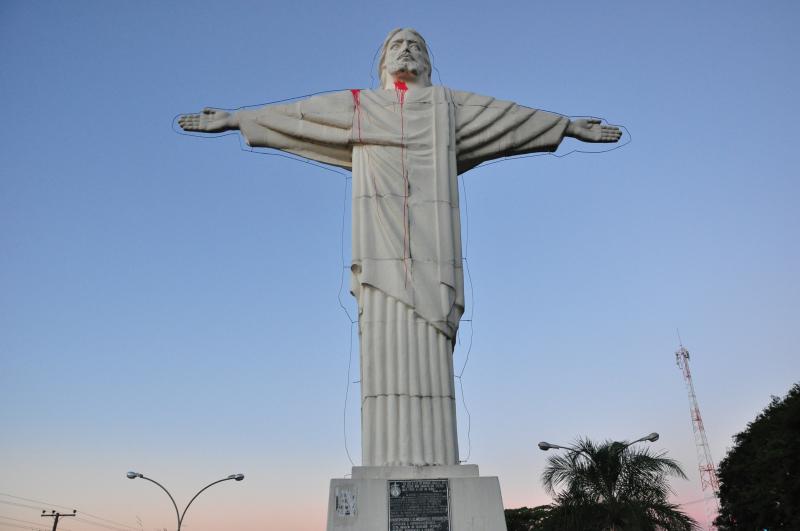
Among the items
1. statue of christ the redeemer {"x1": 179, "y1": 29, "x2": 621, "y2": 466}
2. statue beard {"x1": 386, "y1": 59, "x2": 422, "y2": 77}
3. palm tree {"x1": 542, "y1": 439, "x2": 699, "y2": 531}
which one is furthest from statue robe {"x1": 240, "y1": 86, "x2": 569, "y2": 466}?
palm tree {"x1": 542, "y1": 439, "x2": 699, "y2": 531}

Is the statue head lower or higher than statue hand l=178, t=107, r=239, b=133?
higher

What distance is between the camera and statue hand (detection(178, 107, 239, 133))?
404 inches

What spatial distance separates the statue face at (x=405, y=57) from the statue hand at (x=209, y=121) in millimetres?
2545

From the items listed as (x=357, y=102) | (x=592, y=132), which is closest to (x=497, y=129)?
(x=592, y=132)

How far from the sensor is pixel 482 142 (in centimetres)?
1069

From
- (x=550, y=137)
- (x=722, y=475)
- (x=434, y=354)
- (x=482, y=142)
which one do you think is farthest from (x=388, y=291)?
(x=722, y=475)

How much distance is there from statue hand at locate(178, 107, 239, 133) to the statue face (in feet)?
8.35

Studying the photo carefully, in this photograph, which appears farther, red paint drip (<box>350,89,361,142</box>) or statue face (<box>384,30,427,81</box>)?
statue face (<box>384,30,427,81</box>)

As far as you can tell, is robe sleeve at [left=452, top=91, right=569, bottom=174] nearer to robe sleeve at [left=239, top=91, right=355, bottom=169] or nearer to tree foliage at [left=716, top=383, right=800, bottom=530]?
robe sleeve at [left=239, top=91, right=355, bottom=169]

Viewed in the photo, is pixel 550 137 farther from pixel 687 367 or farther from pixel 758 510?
pixel 687 367

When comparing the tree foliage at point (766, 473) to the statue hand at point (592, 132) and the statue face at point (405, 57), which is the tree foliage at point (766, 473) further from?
the statue face at point (405, 57)

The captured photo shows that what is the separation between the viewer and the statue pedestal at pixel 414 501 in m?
7.72

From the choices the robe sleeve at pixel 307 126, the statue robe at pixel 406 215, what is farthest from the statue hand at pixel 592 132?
the robe sleeve at pixel 307 126

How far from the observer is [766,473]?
27.2 m
